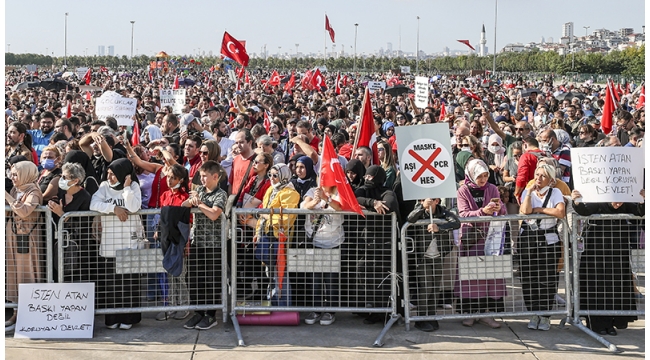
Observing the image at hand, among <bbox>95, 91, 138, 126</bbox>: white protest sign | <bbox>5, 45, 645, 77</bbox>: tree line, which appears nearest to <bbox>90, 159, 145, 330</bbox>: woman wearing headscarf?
<bbox>95, 91, 138, 126</bbox>: white protest sign

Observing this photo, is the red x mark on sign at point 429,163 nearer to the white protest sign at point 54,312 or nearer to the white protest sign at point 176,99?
the white protest sign at point 54,312

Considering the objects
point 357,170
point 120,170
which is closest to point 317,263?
point 357,170

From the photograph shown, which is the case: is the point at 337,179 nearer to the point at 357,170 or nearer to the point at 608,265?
the point at 357,170

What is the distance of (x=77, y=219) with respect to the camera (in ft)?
21.8

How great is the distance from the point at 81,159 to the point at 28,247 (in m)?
1.46

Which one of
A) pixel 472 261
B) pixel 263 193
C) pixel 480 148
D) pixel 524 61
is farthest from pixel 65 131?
pixel 524 61

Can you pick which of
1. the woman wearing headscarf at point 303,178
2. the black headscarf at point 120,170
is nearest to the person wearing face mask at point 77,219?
the black headscarf at point 120,170

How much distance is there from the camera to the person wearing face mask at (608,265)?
6.71 m

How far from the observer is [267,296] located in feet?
22.9

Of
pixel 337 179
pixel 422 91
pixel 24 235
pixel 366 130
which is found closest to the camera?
pixel 337 179

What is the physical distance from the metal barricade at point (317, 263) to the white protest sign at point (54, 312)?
1.28 m

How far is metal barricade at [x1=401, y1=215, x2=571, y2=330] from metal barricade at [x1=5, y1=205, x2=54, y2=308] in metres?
3.11

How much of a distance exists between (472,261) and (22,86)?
30.4 m

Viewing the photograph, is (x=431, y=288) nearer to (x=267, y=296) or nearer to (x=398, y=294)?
(x=398, y=294)
